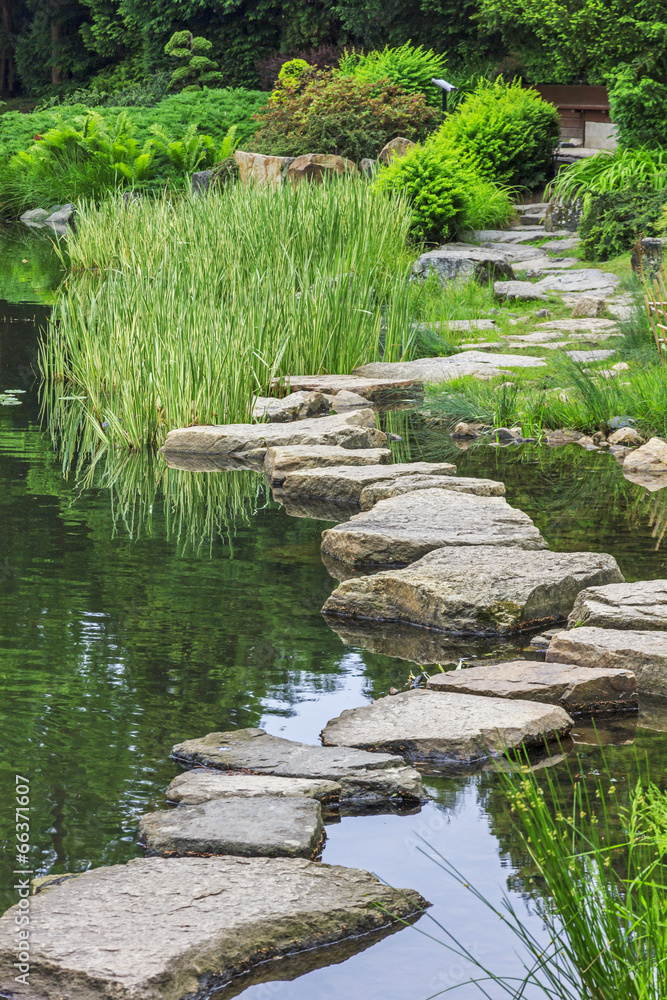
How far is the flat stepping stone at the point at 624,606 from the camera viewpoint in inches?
148

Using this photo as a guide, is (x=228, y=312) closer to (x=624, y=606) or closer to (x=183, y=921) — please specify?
(x=624, y=606)

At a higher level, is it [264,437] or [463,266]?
[463,266]

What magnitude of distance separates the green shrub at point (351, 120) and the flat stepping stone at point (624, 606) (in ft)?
41.0

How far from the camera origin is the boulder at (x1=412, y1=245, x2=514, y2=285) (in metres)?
10.7

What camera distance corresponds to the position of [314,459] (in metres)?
6.05

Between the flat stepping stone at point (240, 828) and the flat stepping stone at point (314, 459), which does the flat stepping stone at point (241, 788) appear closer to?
the flat stepping stone at point (240, 828)

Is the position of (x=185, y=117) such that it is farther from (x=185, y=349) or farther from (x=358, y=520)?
(x=358, y=520)

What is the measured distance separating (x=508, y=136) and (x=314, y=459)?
9.62 meters

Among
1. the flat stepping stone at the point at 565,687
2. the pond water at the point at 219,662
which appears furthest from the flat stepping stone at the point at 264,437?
the flat stepping stone at the point at 565,687

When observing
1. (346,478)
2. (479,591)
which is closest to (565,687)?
(479,591)

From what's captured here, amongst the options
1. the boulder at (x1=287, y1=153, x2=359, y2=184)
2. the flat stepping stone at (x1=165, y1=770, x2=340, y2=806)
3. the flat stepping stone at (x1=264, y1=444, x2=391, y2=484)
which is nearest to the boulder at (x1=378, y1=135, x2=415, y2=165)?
the boulder at (x1=287, y1=153, x2=359, y2=184)

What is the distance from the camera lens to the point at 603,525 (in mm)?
5246

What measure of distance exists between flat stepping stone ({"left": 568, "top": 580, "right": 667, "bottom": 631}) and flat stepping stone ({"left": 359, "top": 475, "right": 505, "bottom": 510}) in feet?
4.72

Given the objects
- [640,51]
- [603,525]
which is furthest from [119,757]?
[640,51]
